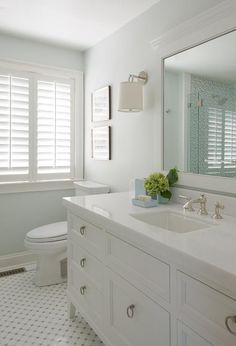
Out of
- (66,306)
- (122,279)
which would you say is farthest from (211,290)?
(66,306)

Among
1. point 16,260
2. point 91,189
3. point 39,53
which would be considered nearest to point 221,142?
point 91,189

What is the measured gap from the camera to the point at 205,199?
1.52 m

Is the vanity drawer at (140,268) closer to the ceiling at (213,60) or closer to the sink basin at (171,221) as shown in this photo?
the sink basin at (171,221)

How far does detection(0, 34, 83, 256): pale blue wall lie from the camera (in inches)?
108

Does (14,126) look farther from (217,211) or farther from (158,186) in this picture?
(217,211)

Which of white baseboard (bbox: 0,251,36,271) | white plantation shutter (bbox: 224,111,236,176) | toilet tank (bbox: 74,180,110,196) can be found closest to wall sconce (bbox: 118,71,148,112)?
white plantation shutter (bbox: 224,111,236,176)

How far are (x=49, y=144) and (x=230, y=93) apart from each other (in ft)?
6.65

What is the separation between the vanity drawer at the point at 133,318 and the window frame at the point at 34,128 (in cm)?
172

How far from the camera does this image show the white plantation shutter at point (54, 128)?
292cm

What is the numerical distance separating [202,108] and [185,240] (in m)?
0.93

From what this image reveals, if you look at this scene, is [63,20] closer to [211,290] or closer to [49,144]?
[49,144]

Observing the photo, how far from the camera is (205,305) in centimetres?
88

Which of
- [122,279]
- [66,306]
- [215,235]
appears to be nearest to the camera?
[215,235]

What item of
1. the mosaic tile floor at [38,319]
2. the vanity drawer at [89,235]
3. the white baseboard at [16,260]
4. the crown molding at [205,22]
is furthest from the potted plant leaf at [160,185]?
the white baseboard at [16,260]
